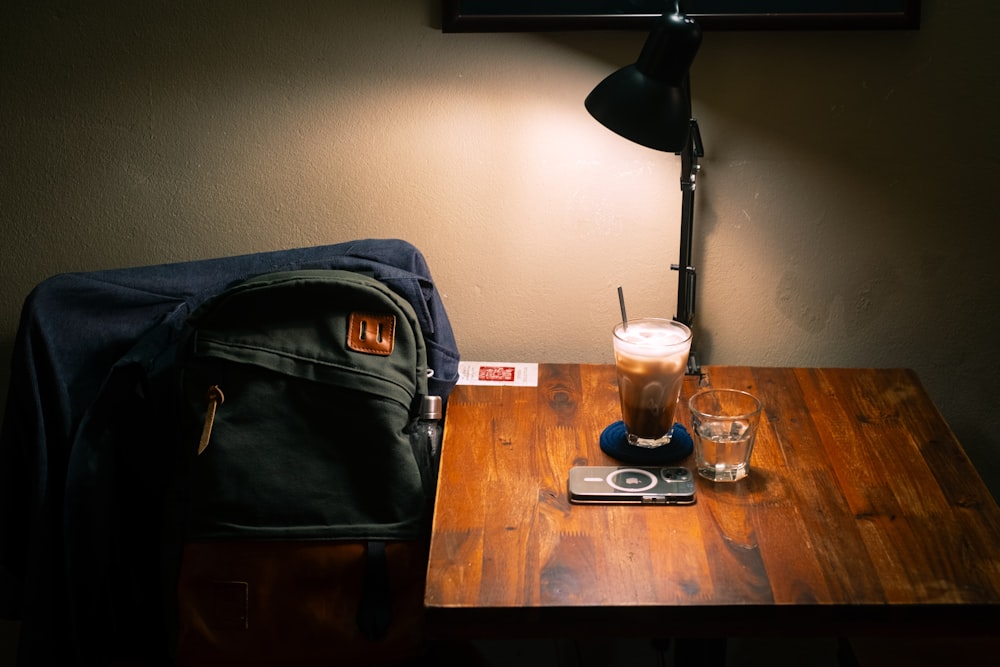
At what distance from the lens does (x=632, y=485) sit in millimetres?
1273

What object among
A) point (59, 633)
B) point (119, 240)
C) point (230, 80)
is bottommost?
point (59, 633)

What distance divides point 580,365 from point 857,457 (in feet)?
1.63

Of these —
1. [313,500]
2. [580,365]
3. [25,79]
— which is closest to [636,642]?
[580,365]

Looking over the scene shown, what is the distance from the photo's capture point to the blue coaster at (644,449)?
4.39 feet

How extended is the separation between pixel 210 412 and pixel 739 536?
71 cm

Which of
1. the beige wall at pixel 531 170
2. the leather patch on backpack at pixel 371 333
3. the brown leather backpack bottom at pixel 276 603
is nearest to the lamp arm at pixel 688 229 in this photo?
the beige wall at pixel 531 170

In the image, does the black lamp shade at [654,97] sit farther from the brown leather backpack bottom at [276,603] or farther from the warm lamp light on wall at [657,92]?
the brown leather backpack bottom at [276,603]

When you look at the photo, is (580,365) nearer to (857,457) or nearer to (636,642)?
(857,457)

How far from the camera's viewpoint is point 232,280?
1.53 m

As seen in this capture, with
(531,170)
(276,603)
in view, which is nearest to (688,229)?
(531,170)

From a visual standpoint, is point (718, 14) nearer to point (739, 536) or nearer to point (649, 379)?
point (649, 379)

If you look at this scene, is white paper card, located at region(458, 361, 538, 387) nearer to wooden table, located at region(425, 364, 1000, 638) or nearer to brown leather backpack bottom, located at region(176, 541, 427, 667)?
wooden table, located at region(425, 364, 1000, 638)

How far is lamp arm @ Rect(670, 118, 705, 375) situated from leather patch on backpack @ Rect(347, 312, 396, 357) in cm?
48

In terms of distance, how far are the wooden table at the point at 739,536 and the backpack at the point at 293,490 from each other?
12 cm
